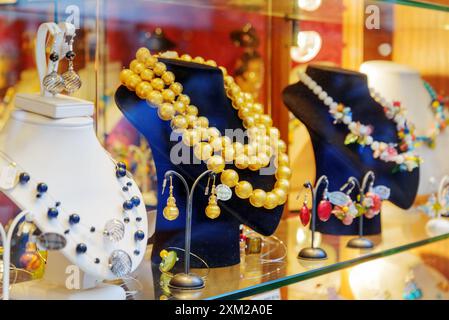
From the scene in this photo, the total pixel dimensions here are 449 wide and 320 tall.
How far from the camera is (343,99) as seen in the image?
46.4 inches

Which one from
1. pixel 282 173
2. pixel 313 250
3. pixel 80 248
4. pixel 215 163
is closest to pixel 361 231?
pixel 313 250

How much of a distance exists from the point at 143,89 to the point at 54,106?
167 millimetres

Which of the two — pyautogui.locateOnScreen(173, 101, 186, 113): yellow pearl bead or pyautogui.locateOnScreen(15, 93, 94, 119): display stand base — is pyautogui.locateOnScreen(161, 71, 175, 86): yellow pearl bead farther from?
pyautogui.locateOnScreen(15, 93, 94, 119): display stand base

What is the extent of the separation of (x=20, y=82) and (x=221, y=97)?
0.28 meters

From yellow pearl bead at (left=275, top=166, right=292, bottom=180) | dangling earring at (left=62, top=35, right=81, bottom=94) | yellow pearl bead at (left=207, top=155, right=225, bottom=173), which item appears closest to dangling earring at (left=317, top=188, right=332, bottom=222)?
yellow pearl bead at (left=275, top=166, right=292, bottom=180)

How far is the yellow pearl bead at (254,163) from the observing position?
952 mm

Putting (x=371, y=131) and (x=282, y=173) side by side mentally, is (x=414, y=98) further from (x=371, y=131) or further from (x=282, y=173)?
(x=282, y=173)

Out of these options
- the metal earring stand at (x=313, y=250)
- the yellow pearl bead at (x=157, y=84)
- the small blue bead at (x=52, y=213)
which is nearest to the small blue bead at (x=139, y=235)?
the small blue bead at (x=52, y=213)

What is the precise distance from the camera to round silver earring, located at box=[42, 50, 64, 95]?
0.77 m

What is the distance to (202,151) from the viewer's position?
2.99 feet

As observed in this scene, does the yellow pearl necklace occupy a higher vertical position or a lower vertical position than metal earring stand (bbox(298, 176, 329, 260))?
higher

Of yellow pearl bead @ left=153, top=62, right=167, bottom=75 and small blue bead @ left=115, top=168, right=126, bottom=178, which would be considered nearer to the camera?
small blue bead @ left=115, top=168, right=126, bottom=178

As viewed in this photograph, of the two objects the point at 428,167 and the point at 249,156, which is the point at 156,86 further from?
the point at 428,167

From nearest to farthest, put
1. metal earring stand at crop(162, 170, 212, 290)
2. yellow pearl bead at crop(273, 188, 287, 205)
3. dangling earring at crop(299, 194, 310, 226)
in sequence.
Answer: metal earring stand at crop(162, 170, 212, 290), yellow pearl bead at crop(273, 188, 287, 205), dangling earring at crop(299, 194, 310, 226)
